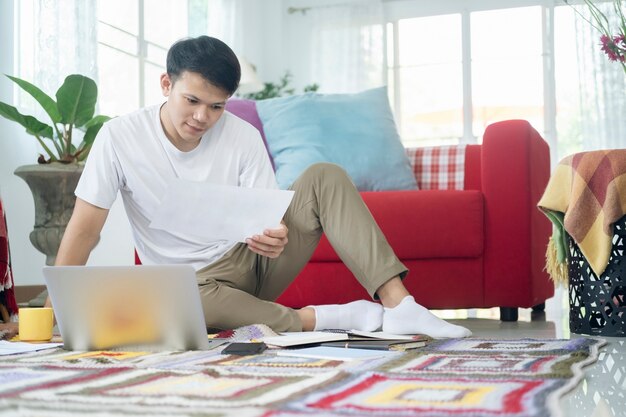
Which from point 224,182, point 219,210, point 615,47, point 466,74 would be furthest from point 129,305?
point 466,74

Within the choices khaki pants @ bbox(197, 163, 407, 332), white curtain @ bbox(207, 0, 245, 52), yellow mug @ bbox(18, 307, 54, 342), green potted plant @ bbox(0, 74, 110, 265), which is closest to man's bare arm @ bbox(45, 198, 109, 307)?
yellow mug @ bbox(18, 307, 54, 342)

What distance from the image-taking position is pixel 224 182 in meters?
2.03

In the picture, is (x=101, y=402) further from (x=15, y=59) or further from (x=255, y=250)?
(x=15, y=59)

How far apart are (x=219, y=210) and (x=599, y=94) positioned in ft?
17.8

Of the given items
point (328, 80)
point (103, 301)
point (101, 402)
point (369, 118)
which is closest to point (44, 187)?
point (369, 118)

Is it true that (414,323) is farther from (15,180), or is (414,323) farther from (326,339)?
(15,180)

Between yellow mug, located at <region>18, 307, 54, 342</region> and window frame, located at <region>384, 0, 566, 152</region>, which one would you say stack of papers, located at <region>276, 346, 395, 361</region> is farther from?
window frame, located at <region>384, 0, 566, 152</region>

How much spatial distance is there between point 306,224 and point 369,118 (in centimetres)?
128

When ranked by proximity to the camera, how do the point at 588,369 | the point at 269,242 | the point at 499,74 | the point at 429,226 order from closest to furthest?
the point at 588,369 < the point at 269,242 < the point at 429,226 < the point at 499,74

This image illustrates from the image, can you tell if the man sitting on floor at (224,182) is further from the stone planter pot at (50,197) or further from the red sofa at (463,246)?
the stone planter pot at (50,197)

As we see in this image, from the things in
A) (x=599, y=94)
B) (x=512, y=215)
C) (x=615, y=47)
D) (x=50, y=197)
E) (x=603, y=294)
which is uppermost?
(x=599, y=94)

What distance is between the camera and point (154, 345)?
1.60 m

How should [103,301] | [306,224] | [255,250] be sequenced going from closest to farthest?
[103,301] < [255,250] < [306,224]

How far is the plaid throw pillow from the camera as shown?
3.16m
